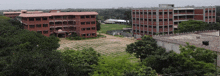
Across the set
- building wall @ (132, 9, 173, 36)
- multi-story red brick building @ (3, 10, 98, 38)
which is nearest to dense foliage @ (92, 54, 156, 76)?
building wall @ (132, 9, 173, 36)

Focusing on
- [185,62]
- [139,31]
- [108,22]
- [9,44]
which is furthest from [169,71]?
[108,22]

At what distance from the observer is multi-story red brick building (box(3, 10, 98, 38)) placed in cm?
6875

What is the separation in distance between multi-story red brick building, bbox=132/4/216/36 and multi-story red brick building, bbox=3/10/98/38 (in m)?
15.6

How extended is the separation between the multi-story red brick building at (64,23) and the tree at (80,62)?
152 feet

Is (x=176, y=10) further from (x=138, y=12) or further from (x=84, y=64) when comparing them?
(x=84, y=64)

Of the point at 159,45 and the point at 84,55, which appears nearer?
the point at 84,55

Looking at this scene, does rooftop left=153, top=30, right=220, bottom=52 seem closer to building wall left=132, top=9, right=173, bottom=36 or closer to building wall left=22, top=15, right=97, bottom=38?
building wall left=132, top=9, right=173, bottom=36

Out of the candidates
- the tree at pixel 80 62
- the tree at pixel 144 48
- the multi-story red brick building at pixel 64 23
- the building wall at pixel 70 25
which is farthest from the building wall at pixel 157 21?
the tree at pixel 80 62

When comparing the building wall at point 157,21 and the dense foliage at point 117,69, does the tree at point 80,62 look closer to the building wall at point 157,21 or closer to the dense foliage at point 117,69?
the dense foliage at point 117,69

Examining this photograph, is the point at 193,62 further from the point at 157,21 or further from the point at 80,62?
the point at 157,21

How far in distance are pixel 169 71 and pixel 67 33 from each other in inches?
2258

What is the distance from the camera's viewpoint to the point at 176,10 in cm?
7081

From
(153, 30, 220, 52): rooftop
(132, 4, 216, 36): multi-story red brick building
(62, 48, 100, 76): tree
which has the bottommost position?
(62, 48, 100, 76): tree

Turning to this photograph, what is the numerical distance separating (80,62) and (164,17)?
158ft
